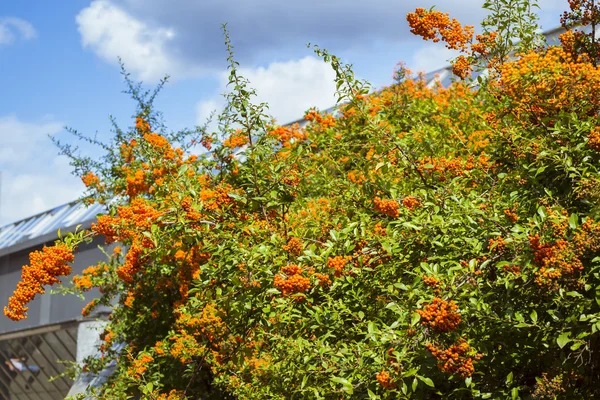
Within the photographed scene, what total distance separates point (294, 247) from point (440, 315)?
1643mm

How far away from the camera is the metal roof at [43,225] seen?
1906cm

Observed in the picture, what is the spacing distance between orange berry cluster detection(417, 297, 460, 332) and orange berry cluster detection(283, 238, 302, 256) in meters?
1.54

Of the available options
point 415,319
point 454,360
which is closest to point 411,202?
point 415,319

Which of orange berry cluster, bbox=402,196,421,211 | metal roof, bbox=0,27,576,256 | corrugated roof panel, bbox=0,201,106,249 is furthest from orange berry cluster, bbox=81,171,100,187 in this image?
corrugated roof panel, bbox=0,201,106,249

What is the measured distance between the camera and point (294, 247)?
537 centimetres

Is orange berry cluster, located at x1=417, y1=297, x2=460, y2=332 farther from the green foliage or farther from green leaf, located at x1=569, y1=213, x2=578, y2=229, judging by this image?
green leaf, located at x1=569, y1=213, x2=578, y2=229

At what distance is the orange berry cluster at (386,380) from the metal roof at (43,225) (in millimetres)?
14660

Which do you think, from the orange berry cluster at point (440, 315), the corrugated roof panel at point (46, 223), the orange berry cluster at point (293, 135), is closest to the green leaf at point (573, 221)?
the orange berry cluster at point (440, 315)

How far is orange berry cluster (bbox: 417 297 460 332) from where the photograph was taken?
3.90 metres

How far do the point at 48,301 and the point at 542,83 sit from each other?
48.6 ft

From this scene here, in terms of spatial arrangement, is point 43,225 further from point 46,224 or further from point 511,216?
point 511,216

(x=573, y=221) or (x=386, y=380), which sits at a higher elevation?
(x=573, y=221)

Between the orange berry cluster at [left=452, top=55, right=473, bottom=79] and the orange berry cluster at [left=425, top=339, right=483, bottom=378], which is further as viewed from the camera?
the orange berry cluster at [left=452, top=55, right=473, bottom=79]

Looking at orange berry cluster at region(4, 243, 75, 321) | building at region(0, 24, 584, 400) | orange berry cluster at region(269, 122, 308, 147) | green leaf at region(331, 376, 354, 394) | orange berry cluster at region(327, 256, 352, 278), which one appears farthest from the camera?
building at region(0, 24, 584, 400)
